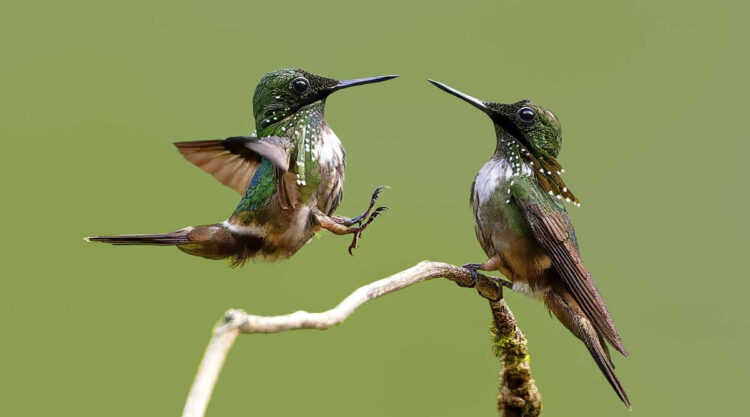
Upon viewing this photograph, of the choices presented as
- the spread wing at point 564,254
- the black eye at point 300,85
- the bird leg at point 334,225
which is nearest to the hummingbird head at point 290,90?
the black eye at point 300,85

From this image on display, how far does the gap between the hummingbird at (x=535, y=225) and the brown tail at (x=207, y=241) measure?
91 cm

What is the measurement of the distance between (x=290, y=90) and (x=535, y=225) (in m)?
1.09

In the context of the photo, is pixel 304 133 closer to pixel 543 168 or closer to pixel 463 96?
pixel 463 96


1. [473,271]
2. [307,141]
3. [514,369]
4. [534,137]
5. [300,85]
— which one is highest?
[534,137]

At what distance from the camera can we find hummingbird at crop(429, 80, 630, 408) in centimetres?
324

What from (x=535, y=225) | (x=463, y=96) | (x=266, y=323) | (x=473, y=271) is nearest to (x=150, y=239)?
(x=266, y=323)

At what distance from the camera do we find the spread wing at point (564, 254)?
321cm

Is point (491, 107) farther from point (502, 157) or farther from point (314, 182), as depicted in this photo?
point (314, 182)

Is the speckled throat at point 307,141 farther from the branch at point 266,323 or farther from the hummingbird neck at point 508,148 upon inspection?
the hummingbird neck at point 508,148

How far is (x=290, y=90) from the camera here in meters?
3.18

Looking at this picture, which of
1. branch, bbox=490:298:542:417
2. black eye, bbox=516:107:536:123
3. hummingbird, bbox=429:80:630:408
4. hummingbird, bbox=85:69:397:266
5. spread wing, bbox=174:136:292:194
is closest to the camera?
spread wing, bbox=174:136:292:194

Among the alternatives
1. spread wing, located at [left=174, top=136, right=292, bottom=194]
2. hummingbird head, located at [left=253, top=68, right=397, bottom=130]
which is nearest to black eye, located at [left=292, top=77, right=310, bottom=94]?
hummingbird head, located at [left=253, top=68, right=397, bottom=130]

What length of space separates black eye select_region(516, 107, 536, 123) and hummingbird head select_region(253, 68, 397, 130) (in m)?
0.58

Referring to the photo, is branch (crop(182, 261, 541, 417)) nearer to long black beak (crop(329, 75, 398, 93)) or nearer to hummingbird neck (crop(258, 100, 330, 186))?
hummingbird neck (crop(258, 100, 330, 186))
